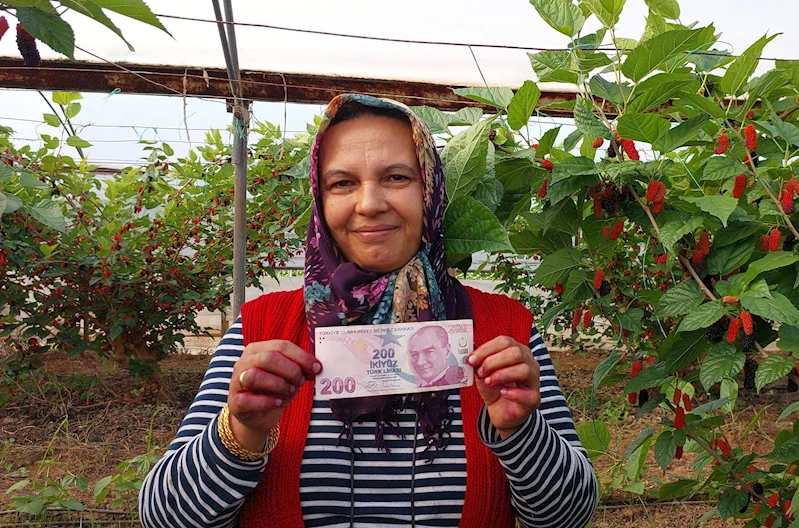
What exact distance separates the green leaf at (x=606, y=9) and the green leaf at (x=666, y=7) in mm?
182

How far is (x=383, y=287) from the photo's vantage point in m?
1.11

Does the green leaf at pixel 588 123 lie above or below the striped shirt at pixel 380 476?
above

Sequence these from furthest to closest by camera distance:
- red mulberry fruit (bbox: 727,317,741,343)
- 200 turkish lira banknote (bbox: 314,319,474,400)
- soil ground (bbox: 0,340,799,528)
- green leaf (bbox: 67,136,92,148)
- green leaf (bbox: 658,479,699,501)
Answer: green leaf (bbox: 67,136,92,148), soil ground (bbox: 0,340,799,528), green leaf (bbox: 658,479,699,501), red mulberry fruit (bbox: 727,317,741,343), 200 turkish lira banknote (bbox: 314,319,474,400)

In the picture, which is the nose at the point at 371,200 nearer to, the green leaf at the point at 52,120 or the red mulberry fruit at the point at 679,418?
the red mulberry fruit at the point at 679,418

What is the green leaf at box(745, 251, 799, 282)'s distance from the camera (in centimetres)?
116

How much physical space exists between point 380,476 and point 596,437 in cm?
97

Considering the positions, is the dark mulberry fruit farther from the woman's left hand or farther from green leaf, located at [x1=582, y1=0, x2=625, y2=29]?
green leaf, located at [x1=582, y1=0, x2=625, y2=29]

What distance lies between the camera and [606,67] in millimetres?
1387

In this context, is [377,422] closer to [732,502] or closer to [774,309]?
[774,309]

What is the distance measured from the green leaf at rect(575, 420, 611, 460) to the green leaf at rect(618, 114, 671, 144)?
0.92m

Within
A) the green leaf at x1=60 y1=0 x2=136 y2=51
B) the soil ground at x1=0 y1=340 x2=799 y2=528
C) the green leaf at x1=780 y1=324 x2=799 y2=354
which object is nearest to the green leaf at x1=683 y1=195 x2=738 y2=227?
the green leaf at x1=780 y1=324 x2=799 y2=354

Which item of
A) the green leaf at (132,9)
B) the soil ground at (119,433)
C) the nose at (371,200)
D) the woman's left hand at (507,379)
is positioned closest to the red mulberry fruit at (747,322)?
the woman's left hand at (507,379)

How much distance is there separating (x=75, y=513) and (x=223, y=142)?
2358 millimetres

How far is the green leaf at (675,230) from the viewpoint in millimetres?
1203
